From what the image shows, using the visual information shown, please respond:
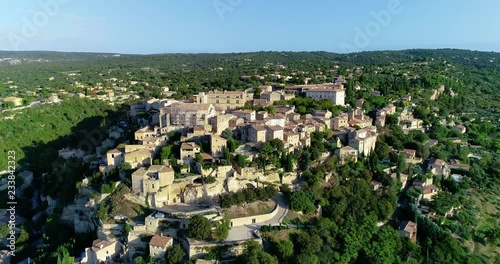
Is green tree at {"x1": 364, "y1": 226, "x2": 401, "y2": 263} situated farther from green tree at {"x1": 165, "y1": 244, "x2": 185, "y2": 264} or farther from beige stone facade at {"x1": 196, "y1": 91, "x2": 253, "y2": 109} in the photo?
beige stone facade at {"x1": 196, "y1": 91, "x2": 253, "y2": 109}

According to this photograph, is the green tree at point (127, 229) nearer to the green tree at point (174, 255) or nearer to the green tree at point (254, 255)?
the green tree at point (174, 255)

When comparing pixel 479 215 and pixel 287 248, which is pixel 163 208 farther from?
pixel 479 215

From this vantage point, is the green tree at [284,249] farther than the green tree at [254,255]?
Yes

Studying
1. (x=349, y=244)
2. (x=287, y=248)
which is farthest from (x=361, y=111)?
(x=287, y=248)

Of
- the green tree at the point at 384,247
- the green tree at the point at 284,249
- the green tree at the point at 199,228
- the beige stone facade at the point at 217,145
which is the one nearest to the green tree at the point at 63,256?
the green tree at the point at 199,228

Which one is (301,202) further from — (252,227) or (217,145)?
(217,145)

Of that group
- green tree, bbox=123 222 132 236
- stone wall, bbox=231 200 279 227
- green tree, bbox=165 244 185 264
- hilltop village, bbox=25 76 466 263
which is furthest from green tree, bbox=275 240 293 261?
green tree, bbox=123 222 132 236
